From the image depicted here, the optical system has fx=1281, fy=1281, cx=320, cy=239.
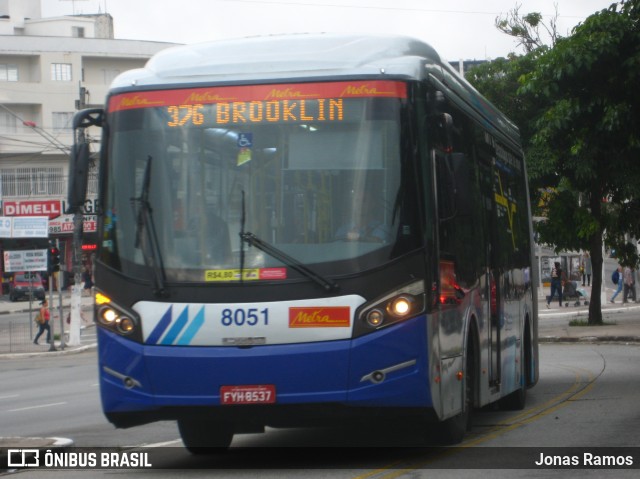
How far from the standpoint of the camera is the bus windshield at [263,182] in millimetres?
9328

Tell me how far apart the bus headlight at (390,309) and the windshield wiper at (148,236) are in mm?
1492

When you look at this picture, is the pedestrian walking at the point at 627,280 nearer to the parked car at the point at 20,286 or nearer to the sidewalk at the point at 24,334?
the sidewalk at the point at 24,334

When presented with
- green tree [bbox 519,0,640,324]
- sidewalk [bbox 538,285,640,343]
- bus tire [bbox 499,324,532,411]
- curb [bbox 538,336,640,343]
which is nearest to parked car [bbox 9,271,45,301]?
sidewalk [bbox 538,285,640,343]

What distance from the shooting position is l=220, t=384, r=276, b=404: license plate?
9281 millimetres

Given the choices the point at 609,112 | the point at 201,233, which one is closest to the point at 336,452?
the point at 201,233

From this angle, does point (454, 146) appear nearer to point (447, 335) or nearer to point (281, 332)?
point (447, 335)

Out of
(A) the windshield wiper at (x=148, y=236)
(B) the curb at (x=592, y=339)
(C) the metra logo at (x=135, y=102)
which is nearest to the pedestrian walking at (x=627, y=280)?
(B) the curb at (x=592, y=339)

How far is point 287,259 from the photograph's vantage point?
9289mm

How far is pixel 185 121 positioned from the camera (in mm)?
9695

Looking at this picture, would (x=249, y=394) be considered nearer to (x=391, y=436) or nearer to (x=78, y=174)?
(x=78, y=174)

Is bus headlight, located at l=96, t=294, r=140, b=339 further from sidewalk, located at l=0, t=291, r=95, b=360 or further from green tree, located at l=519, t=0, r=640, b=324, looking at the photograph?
sidewalk, located at l=0, t=291, r=95, b=360

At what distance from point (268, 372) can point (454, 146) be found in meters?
2.82

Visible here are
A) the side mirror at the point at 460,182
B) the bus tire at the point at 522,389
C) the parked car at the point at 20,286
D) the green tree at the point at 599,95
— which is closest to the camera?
the side mirror at the point at 460,182

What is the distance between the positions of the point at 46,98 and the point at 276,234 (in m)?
69.8
